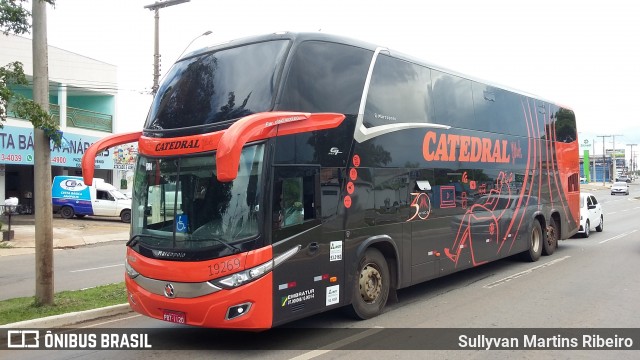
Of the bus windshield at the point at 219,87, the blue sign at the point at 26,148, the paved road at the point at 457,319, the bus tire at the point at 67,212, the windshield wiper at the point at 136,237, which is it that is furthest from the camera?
the bus tire at the point at 67,212

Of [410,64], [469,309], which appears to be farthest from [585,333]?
[410,64]

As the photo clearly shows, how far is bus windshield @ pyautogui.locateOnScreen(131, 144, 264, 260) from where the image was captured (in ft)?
19.1

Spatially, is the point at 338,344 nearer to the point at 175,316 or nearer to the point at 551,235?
the point at 175,316

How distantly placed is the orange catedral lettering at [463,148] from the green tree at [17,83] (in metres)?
6.15

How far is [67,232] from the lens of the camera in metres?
23.2

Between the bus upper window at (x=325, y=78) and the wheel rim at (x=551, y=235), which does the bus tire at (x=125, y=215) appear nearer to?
the wheel rim at (x=551, y=235)

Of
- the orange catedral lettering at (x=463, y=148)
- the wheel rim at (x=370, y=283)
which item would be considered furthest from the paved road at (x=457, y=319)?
the orange catedral lettering at (x=463, y=148)

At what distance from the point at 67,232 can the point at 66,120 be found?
8683 mm

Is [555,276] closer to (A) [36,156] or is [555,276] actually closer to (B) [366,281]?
(B) [366,281]

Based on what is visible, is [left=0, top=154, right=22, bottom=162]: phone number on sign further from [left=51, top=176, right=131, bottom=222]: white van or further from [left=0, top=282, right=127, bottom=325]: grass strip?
[left=0, top=282, right=127, bottom=325]: grass strip

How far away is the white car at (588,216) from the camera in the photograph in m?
18.7

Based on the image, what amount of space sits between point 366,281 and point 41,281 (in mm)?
5271

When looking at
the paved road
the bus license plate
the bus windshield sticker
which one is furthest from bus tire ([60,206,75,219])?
the bus windshield sticker

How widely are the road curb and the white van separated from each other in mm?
21875
